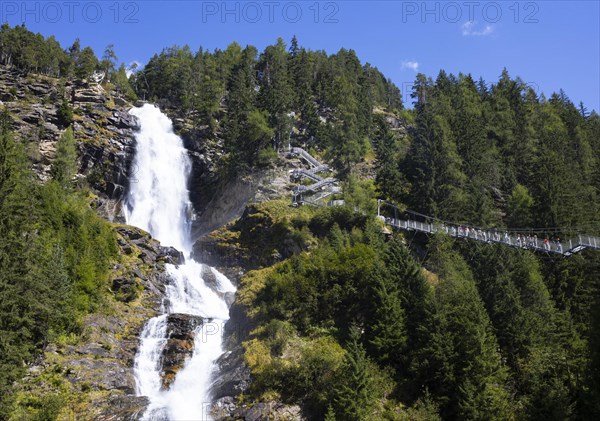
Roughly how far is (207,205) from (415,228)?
29692mm

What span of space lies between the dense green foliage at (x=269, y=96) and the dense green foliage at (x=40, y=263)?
23149 mm

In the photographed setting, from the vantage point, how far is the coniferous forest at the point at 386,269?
28328 millimetres

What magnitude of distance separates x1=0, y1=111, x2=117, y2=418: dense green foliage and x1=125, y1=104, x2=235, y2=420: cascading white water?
6022 millimetres

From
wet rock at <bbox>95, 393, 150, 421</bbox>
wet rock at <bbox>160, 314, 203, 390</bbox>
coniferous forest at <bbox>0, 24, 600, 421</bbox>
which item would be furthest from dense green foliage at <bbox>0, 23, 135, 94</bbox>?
wet rock at <bbox>95, 393, 150, 421</bbox>

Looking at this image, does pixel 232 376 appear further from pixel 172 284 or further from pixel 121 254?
pixel 121 254

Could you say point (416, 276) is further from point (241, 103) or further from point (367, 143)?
point (241, 103)

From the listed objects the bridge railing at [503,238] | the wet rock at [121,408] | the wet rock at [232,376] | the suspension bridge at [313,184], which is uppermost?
the suspension bridge at [313,184]

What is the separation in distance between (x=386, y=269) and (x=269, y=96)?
41.1m

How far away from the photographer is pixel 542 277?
1656 inches

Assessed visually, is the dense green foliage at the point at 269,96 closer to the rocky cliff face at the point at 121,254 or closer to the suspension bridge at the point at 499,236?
the rocky cliff face at the point at 121,254

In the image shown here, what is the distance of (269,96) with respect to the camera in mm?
69125

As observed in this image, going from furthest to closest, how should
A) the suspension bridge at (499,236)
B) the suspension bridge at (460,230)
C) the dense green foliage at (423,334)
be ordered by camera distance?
1. the suspension bridge at (460,230)
2. the suspension bridge at (499,236)
3. the dense green foliage at (423,334)

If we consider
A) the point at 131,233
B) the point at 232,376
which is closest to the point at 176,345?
the point at 232,376

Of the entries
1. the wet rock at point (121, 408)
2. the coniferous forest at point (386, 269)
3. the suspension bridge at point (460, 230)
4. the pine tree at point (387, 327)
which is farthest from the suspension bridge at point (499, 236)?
the wet rock at point (121, 408)
